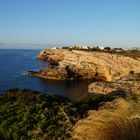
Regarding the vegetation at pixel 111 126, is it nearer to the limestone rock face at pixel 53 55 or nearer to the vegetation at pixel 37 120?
the vegetation at pixel 37 120

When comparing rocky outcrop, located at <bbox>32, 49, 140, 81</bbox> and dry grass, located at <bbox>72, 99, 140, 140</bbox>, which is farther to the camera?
rocky outcrop, located at <bbox>32, 49, 140, 81</bbox>

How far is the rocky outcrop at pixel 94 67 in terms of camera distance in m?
66.9

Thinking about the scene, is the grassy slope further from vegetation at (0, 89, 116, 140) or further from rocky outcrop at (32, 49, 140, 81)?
rocky outcrop at (32, 49, 140, 81)

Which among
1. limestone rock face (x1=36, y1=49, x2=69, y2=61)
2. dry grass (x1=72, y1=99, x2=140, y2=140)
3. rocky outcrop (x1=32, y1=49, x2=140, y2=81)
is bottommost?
limestone rock face (x1=36, y1=49, x2=69, y2=61)

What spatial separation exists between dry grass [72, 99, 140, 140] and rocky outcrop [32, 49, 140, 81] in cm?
5633

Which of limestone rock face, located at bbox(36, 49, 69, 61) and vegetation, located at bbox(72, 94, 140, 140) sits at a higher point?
vegetation, located at bbox(72, 94, 140, 140)

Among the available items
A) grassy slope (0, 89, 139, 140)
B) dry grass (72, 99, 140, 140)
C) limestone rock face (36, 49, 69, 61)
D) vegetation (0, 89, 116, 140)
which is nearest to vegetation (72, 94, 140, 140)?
dry grass (72, 99, 140, 140)

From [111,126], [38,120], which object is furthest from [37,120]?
[111,126]

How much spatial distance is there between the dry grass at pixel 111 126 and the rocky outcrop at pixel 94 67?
56331mm

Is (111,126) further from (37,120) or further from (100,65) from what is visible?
(100,65)

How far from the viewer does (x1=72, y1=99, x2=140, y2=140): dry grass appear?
6941mm

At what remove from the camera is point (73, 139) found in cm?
743

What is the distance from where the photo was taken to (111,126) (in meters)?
7.05

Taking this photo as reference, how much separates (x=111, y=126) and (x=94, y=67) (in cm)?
6614
